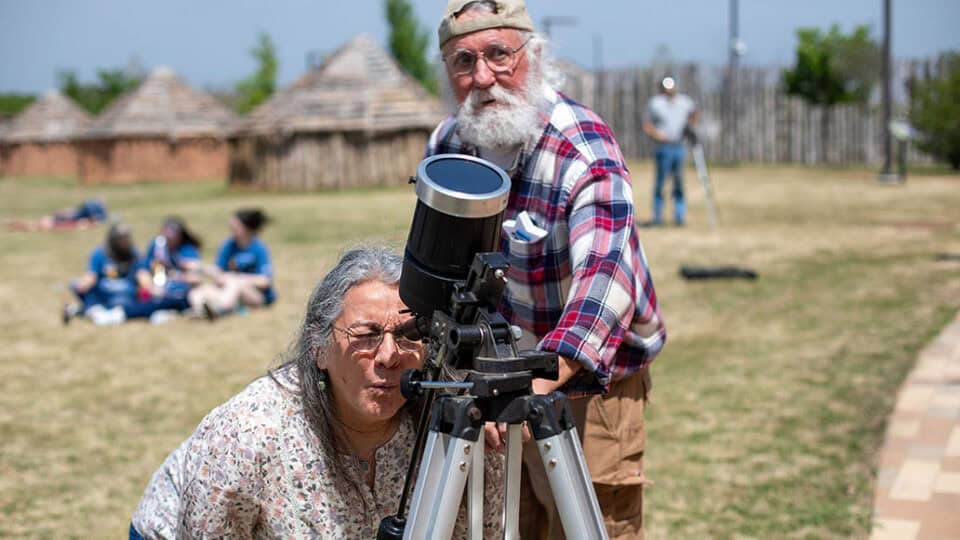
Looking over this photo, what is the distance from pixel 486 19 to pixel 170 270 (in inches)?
312

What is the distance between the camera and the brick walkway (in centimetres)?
424

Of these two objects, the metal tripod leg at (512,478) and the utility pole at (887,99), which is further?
the utility pole at (887,99)

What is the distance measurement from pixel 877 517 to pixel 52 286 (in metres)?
9.97

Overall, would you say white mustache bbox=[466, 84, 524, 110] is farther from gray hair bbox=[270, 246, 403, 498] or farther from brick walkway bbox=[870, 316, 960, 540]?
brick walkway bbox=[870, 316, 960, 540]

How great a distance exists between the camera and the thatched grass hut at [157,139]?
105 ft

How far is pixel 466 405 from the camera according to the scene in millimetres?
1916

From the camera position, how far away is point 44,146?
1491 inches

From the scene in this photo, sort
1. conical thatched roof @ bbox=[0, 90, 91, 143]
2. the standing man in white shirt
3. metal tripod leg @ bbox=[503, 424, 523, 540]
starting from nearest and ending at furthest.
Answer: metal tripod leg @ bbox=[503, 424, 523, 540], the standing man in white shirt, conical thatched roof @ bbox=[0, 90, 91, 143]

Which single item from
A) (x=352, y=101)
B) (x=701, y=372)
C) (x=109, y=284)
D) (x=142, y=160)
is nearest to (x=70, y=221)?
(x=352, y=101)

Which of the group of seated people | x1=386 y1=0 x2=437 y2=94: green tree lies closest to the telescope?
the group of seated people

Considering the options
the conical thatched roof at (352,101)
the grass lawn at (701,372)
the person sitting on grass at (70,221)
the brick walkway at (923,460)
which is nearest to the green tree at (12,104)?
the conical thatched roof at (352,101)

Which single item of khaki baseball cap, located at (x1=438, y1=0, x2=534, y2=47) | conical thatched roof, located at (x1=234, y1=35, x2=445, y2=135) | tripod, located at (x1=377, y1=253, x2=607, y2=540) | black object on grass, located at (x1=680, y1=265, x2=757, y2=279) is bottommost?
black object on grass, located at (x1=680, y1=265, x2=757, y2=279)

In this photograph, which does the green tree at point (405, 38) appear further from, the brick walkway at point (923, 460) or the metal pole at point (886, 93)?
the brick walkway at point (923, 460)

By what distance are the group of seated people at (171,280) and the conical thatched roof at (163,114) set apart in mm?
22906
